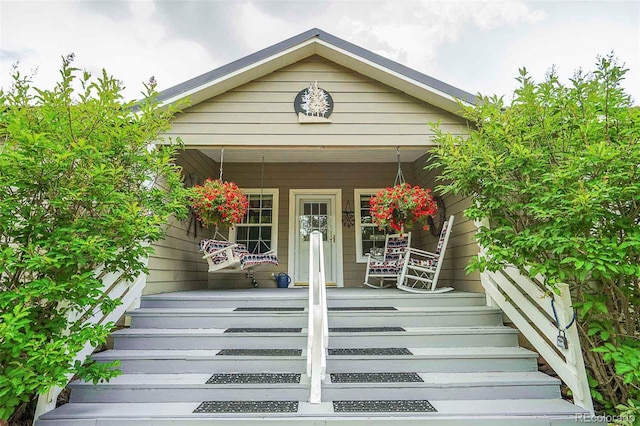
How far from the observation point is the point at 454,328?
309cm

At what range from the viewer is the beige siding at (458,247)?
4121 millimetres

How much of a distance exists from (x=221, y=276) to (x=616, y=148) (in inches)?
219

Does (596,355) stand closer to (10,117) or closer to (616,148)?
(616,148)

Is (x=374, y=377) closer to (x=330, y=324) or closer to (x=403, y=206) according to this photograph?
(x=330, y=324)

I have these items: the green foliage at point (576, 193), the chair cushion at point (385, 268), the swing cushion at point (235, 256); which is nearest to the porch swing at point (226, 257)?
the swing cushion at point (235, 256)

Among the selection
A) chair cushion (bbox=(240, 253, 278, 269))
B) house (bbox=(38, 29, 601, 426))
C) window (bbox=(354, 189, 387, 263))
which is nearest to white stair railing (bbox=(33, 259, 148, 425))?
house (bbox=(38, 29, 601, 426))

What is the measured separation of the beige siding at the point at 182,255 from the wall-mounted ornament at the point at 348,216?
257 cm

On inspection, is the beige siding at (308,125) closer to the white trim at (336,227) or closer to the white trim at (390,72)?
the white trim at (390,72)

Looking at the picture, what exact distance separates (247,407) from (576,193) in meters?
2.59

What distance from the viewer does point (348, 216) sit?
6160 mm

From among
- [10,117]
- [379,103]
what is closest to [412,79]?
[379,103]

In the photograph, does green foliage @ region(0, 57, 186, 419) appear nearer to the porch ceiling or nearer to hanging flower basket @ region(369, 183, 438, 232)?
hanging flower basket @ region(369, 183, 438, 232)

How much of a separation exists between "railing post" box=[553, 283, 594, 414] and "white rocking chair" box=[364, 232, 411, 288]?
2.34 m

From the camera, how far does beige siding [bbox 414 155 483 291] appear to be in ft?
13.5
